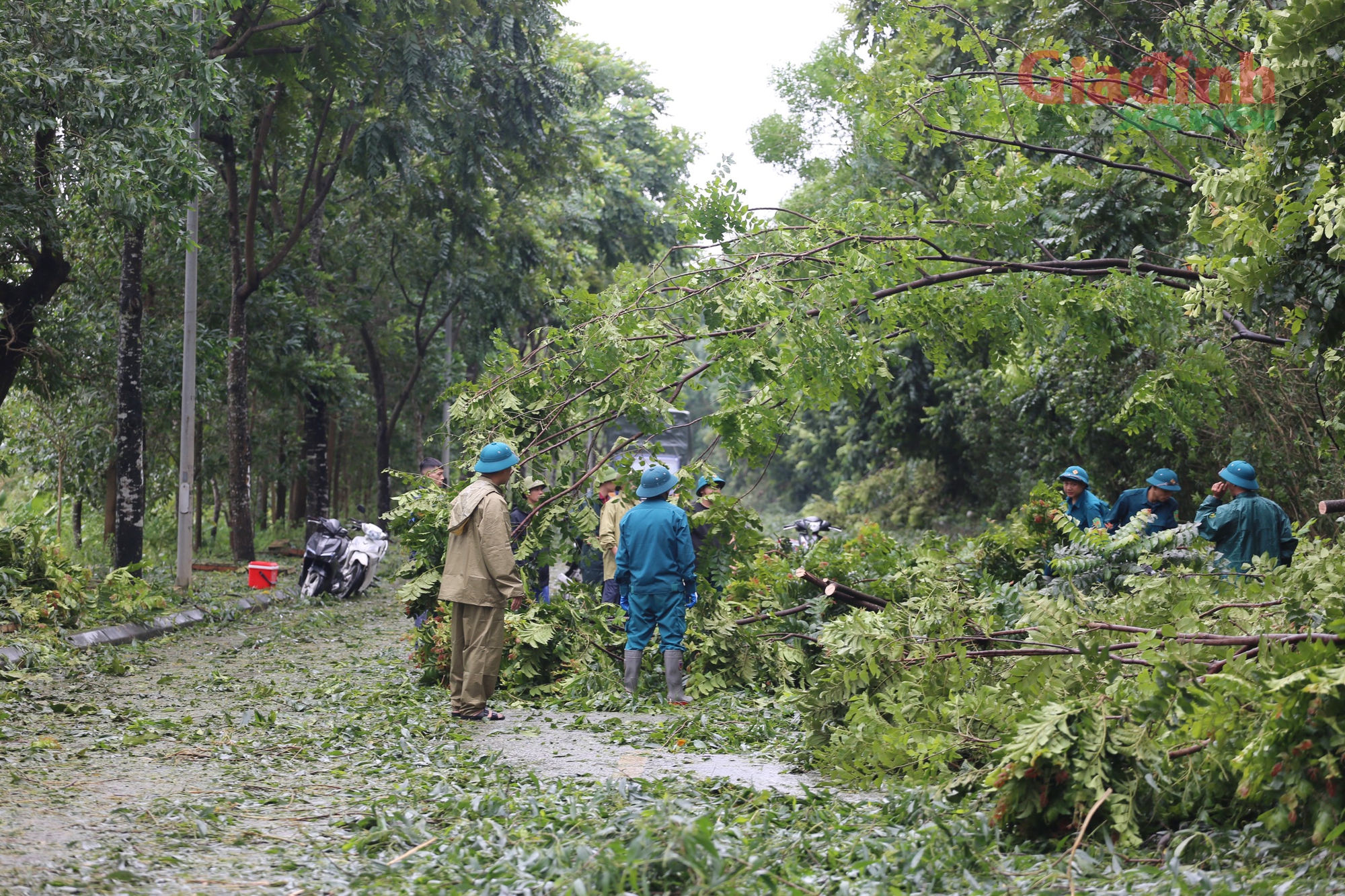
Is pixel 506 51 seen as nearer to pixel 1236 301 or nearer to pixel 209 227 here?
pixel 209 227

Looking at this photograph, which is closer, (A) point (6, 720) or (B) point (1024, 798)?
(B) point (1024, 798)

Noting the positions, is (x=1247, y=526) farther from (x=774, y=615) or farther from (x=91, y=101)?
(x=91, y=101)

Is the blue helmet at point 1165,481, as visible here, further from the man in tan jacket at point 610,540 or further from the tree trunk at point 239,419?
the tree trunk at point 239,419

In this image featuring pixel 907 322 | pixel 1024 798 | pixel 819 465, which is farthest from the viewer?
A: pixel 819 465

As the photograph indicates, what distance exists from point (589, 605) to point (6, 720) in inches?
184

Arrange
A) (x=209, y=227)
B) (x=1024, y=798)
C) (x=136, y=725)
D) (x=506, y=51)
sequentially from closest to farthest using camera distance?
1. (x=1024, y=798)
2. (x=136, y=725)
3. (x=506, y=51)
4. (x=209, y=227)

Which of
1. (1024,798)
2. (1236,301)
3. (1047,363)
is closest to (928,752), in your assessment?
(1024,798)

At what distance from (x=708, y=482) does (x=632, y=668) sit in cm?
194

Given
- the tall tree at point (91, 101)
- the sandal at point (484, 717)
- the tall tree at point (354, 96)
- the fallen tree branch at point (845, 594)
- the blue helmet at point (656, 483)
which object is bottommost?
the sandal at point (484, 717)

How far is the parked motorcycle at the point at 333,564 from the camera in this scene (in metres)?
18.5

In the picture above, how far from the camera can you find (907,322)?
10.7 metres

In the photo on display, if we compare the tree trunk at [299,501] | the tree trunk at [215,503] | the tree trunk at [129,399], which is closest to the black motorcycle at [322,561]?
the tree trunk at [129,399]

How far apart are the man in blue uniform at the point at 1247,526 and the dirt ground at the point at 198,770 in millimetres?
4960

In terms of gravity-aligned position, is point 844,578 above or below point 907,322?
below
